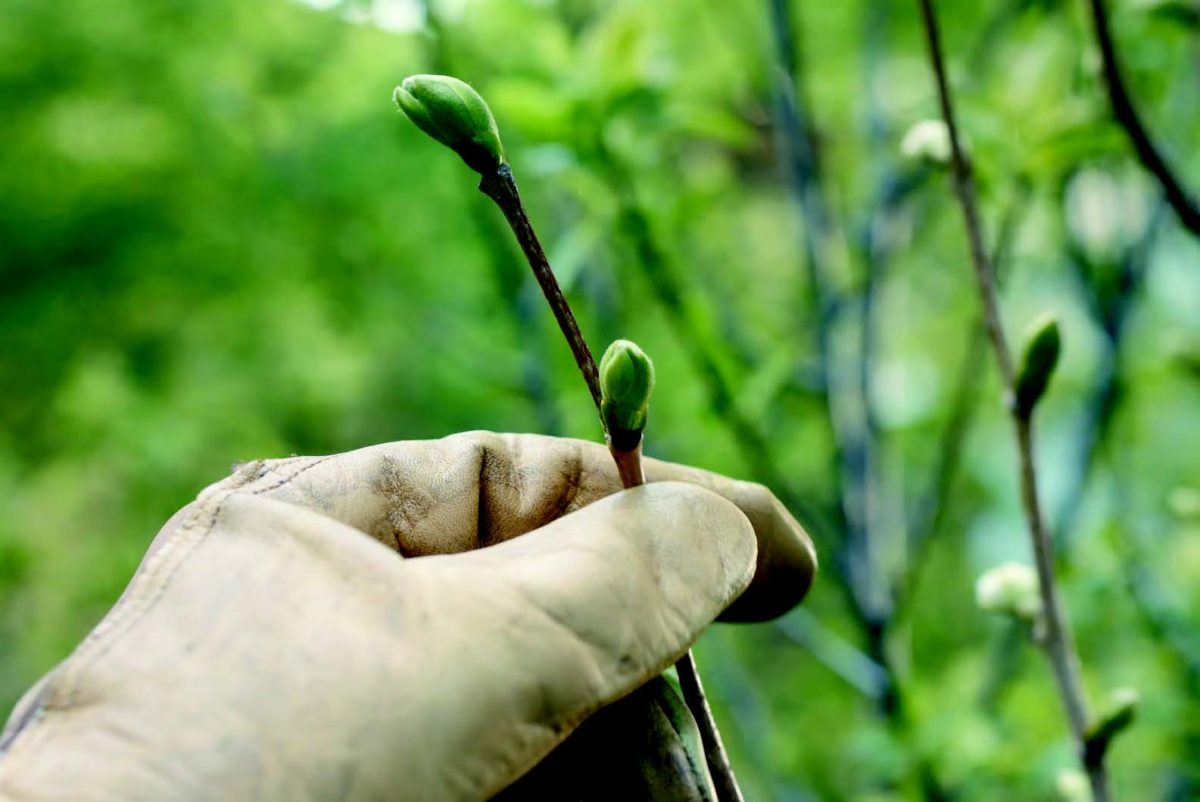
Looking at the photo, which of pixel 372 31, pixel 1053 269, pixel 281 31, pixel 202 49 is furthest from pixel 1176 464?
pixel 202 49

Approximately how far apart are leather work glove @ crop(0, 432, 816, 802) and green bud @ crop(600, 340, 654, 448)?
0.22 feet

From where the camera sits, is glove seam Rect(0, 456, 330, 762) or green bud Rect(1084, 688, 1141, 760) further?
green bud Rect(1084, 688, 1141, 760)

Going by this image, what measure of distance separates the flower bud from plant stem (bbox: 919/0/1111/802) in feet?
0.18

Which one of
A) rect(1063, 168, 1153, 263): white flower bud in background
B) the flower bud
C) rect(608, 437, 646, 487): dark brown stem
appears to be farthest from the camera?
rect(1063, 168, 1153, 263): white flower bud in background

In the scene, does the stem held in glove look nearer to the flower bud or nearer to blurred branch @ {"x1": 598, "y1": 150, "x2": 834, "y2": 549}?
the flower bud

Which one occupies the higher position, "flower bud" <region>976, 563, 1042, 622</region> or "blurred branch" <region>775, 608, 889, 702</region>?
"flower bud" <region>976, 563, 1042, 622</region>

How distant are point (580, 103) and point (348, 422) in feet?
10.3

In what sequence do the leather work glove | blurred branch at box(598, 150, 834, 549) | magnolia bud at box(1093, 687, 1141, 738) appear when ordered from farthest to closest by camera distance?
blurred branch at box(598, 150, 834, 549)
magnolia bud at box(1093, 687, 1141, 738)
the leather work glove

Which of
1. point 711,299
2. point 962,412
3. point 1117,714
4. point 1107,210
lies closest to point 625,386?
point 1117,714

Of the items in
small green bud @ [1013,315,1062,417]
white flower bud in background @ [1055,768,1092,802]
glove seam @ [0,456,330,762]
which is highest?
glove seam @ [0,456,330,762]

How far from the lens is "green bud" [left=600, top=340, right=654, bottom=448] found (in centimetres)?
52

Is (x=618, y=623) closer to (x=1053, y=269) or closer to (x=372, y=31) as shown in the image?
(x=1053, y=269)

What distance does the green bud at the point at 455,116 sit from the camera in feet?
1.78

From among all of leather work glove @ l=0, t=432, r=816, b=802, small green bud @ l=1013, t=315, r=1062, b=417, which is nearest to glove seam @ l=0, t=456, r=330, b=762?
leather work glove @ l=0, t=432, r=816, b=802
